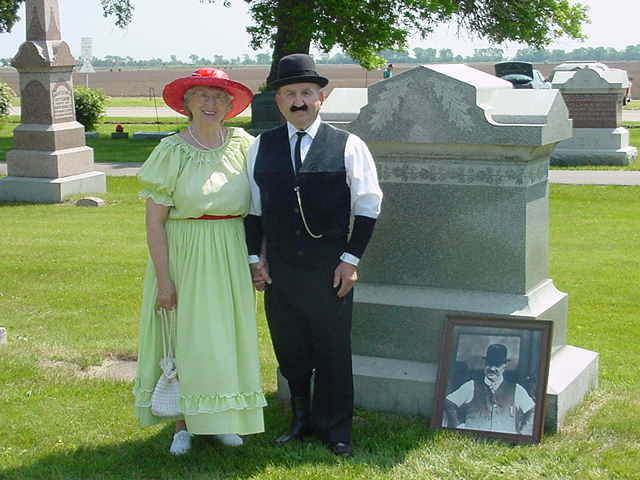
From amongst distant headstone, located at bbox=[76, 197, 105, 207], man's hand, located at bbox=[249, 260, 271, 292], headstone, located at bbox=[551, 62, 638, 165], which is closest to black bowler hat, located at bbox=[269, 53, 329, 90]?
man's hand, located at bbox=[249, 260, 271, 292]

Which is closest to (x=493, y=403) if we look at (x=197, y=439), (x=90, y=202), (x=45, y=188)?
(x=197, y=439)

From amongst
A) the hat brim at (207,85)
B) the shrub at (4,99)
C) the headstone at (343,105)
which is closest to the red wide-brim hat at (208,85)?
the hat brim at (207,85)

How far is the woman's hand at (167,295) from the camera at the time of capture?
439cm

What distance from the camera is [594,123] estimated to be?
1841 centimetres

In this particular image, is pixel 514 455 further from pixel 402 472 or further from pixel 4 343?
pixel 4 343

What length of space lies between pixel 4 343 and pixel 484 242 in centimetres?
346

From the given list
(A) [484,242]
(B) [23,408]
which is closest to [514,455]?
(A) [484,242]

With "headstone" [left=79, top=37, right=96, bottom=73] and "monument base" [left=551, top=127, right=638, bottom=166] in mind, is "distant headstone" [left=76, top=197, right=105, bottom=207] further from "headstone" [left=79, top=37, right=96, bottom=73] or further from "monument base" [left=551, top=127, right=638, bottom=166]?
"headstone" [left=79, top=37, right=96, bottom=73]

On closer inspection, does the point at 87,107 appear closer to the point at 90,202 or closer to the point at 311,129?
the point at 90,202

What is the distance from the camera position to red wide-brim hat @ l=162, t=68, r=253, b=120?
14.3 ft

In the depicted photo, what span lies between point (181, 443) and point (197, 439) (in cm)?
16

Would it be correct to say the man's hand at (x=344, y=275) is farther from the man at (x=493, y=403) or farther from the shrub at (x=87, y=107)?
the shrub at (x=87, y=107)

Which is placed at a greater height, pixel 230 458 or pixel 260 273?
pixel 260 273

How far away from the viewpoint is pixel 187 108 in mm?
4508
